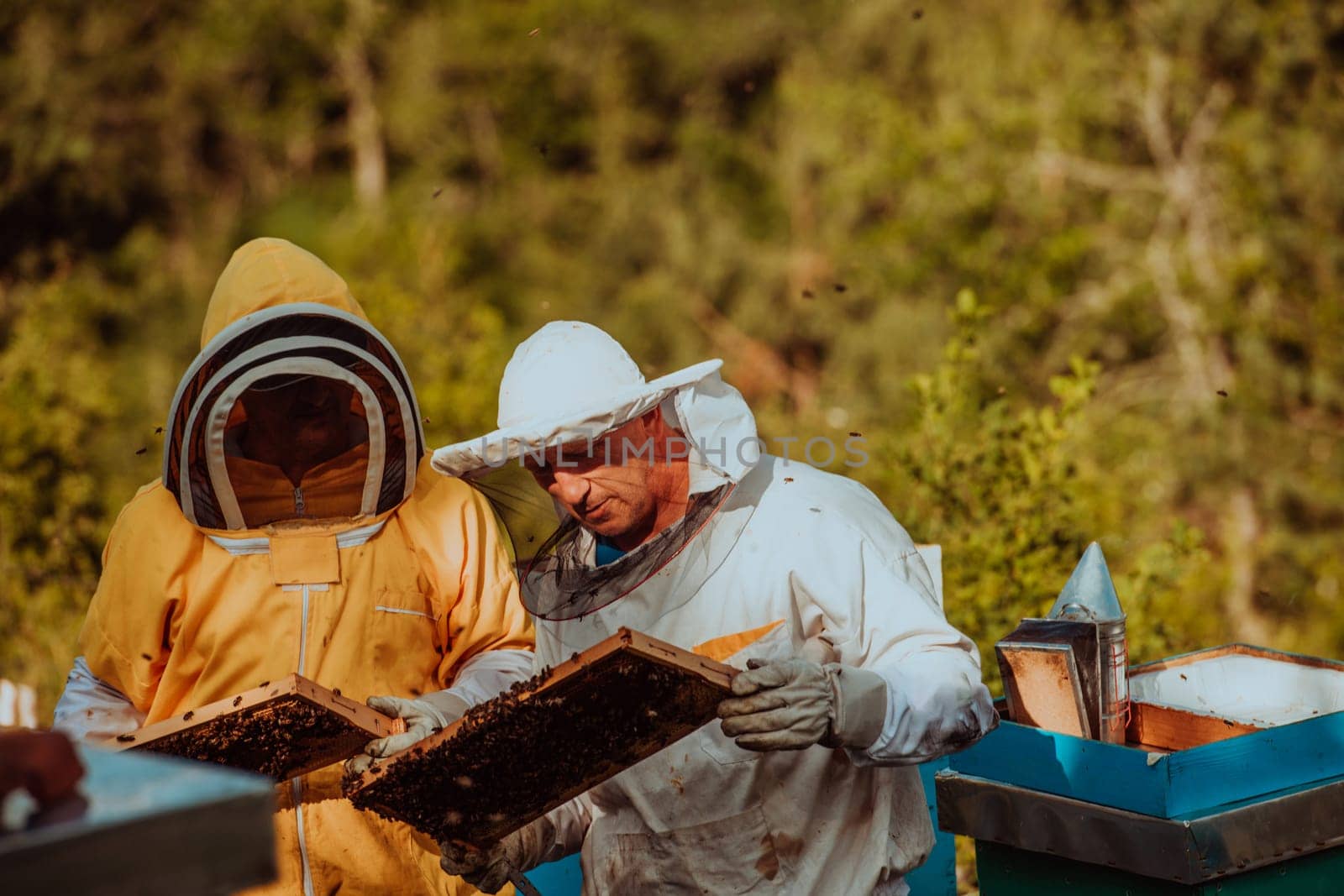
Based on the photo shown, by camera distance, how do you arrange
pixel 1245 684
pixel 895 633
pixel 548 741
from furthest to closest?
pixel 1245 684 → pixel 895 633 → pixel 548 741

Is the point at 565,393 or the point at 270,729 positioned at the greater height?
the point at 565,393

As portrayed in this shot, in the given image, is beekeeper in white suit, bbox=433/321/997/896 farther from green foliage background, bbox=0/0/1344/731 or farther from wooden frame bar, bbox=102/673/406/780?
green foliage background, bbox=0/0/1344/731

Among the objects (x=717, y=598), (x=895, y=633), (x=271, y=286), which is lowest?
(x=895, y=633)

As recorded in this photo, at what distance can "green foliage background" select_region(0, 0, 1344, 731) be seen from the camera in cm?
789

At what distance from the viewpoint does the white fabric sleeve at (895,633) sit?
2457 mm

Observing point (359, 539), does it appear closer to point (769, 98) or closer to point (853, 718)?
point (853, 718)

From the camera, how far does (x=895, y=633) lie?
259 centimetres

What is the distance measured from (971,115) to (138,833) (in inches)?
515

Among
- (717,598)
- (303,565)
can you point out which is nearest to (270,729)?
(303,565)

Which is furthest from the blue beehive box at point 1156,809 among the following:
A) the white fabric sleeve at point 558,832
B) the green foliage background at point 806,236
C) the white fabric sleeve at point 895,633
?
the green foliage background at point 806,236

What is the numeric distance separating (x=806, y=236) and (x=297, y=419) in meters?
14.5

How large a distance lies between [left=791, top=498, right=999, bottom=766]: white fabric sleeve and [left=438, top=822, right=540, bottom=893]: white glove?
0.77m

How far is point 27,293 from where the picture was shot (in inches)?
429

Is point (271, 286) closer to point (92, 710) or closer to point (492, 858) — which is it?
point (92, 710)
